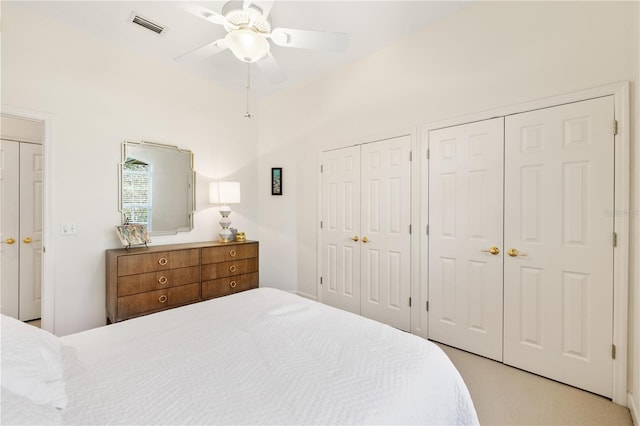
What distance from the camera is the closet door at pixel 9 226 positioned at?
307 centimetres

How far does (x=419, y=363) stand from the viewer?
1.14 metres

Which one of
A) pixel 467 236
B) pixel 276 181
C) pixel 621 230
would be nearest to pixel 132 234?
pixel 276 181

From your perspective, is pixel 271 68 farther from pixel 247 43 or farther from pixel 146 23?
pixel 146 23

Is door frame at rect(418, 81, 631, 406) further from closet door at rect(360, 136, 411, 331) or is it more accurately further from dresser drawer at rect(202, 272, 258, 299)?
dresser drawer at rect(202, 272, 258, 299)

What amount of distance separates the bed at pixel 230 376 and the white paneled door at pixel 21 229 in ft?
9.19

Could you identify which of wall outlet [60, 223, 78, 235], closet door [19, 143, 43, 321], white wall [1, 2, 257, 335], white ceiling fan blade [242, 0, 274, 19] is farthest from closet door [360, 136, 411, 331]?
closet door [19, 143, 43, 321]

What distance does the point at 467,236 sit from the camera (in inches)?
97.7

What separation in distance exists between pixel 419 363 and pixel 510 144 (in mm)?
1922

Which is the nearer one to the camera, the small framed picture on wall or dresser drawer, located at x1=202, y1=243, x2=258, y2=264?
dresser drawer, located at x1=202, y1=243, x2=258, y2=264

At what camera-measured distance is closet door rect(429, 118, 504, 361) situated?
2334 mm

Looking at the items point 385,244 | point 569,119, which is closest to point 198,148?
point 385,244

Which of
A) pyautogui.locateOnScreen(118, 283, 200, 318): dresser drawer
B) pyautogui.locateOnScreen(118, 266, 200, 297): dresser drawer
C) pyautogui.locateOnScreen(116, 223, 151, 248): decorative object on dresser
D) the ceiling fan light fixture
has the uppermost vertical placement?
the ceiling fan light fixture

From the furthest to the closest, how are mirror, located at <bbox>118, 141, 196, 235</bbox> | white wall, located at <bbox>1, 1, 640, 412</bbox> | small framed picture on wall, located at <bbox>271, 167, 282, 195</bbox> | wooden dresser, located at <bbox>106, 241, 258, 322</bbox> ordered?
small framed picture on wall, located at <bbox>271, 167, 282, 195</bbox> < mirror, located at <bbox>118, 141, 196, 235</bbox> < wooden dresser, located at <bbox>106, 241, 258, 322</bbox> < white wall, located at <bbox>1, 1, 640, 412</bbox>

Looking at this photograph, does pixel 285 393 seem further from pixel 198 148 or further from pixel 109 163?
pixel 198 148
